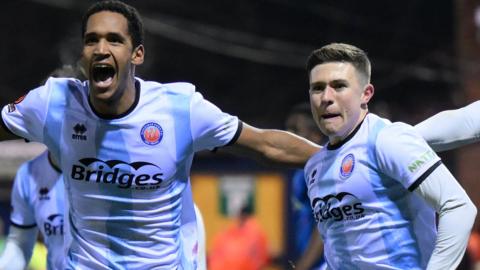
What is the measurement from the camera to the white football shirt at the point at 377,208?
563 cm

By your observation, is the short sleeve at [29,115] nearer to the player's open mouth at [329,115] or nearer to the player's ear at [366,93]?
the player's open mouth at [329,115]

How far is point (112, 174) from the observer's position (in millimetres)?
6133

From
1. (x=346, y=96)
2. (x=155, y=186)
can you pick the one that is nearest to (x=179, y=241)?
(x=155, y=186)

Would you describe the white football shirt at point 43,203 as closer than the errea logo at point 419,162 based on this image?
No

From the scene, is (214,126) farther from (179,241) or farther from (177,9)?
(177,9)

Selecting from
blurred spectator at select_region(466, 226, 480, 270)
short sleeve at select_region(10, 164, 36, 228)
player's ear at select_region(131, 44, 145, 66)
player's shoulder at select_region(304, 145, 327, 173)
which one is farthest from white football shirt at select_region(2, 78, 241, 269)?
blurred spectator at select_region(466, 226, 480, 270)

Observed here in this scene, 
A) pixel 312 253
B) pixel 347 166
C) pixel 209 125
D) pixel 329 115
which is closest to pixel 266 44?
pixel 312 253

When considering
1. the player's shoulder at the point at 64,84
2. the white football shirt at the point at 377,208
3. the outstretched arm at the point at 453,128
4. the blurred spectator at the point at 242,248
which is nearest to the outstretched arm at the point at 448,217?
the white football shirt at the point at 377,208

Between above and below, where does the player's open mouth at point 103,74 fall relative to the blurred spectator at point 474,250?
above

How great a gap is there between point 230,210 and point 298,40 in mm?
6503

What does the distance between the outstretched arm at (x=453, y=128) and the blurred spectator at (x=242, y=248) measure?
7.13 meters

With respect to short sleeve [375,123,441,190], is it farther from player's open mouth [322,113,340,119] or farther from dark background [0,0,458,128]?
dark background [0,0,458,128]

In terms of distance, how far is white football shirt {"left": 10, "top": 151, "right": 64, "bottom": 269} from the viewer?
293 inches

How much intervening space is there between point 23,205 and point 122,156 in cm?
165
